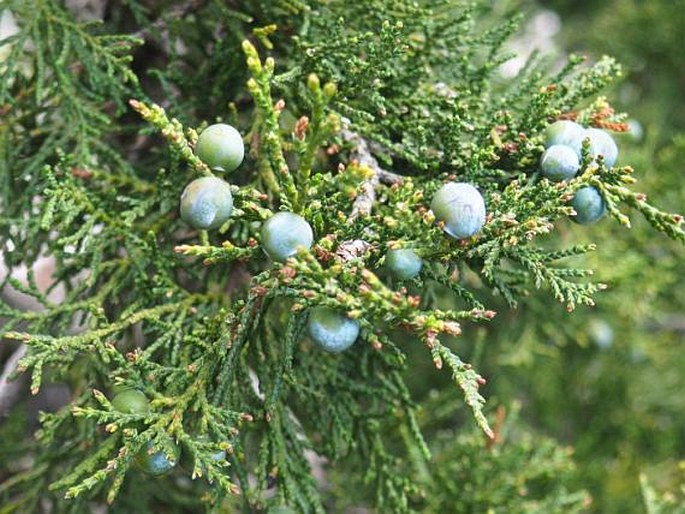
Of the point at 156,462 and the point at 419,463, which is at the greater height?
the point at 156,462

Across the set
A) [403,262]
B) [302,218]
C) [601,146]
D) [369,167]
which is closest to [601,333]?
[601,146]

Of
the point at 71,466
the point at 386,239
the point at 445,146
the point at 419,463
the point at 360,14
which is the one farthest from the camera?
the point at 419,463

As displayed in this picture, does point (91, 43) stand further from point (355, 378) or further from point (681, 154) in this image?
point (681, 154)

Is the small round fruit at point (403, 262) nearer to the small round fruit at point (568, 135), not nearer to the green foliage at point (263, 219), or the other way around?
the green foliage at point (263, 219)

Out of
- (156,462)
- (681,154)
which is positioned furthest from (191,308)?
(681,154)

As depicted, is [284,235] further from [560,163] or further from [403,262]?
[560,163]

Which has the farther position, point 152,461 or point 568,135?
point 568,135
